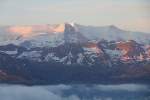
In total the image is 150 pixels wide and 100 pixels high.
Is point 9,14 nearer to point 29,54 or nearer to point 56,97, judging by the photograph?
point 29,54

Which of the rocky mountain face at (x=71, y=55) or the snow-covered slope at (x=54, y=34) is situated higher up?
the snow-covered slope at (x=54, y=34)

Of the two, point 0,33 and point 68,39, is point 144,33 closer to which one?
point 68,39

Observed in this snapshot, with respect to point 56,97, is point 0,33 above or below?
above

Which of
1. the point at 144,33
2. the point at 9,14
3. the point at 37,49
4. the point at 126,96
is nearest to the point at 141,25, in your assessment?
the point at 144,33

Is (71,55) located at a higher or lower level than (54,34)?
lower

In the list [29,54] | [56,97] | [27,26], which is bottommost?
[56,97]

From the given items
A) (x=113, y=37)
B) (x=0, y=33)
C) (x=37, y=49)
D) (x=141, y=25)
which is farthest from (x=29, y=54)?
(x=141, y=25)

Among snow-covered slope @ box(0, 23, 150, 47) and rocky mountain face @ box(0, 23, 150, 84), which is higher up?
snow-covered slope @ box(0, 23, 150, 47)
